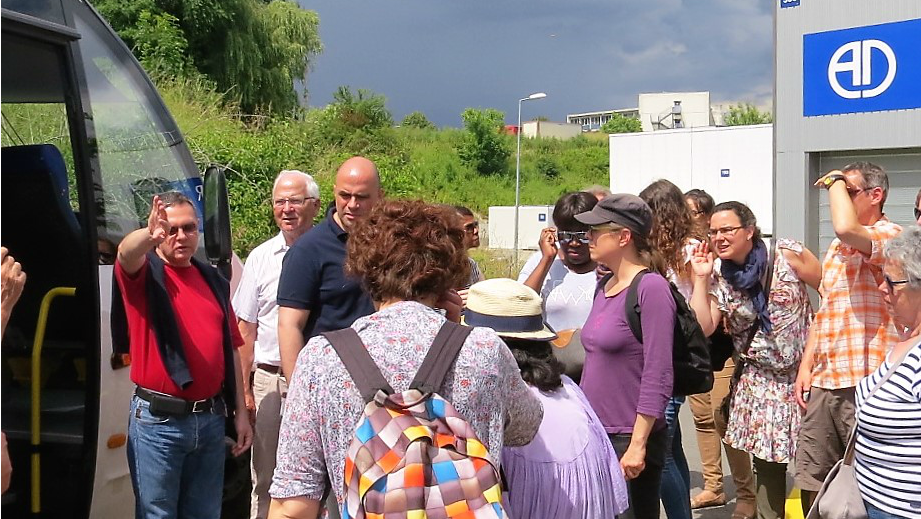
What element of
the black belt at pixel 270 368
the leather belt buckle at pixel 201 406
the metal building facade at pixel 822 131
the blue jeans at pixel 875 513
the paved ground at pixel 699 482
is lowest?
the paved ground at pixel 699 482

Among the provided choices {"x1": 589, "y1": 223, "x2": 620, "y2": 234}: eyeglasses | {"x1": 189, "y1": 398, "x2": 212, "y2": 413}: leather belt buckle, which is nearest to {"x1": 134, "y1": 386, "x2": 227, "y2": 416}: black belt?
{"x1": 189, "y1": 398, "x2": 212, "y2": 413}: leather belt buckle

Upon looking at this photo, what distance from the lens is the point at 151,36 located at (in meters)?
21.8

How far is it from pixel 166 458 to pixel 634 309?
182 centimetres

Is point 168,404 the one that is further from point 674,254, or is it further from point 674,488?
point 674,254

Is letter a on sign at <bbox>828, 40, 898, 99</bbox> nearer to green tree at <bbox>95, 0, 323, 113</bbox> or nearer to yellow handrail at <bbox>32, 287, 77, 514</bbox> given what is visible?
yellow handrail at <bbox>32, 287, 77, 514</bbox>

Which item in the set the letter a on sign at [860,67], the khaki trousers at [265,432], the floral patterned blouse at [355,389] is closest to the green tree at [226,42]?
the letter a on sign at [860,67]

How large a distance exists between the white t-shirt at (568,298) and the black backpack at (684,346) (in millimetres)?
1096

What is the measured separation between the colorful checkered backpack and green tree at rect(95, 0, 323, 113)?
67.6 feet

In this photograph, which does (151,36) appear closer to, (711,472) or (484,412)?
(711,472)

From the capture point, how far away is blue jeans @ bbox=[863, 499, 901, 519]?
3.12 meters

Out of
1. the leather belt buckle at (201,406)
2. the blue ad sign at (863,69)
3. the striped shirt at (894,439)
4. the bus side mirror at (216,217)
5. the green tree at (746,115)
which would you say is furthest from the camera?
the green tree at (746,115)

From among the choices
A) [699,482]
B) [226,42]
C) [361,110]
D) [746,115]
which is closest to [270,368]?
[699,482]

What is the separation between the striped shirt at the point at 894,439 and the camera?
3016mm

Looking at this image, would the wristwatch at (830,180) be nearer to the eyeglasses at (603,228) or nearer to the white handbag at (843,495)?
the eyeglasses at (603,228)
